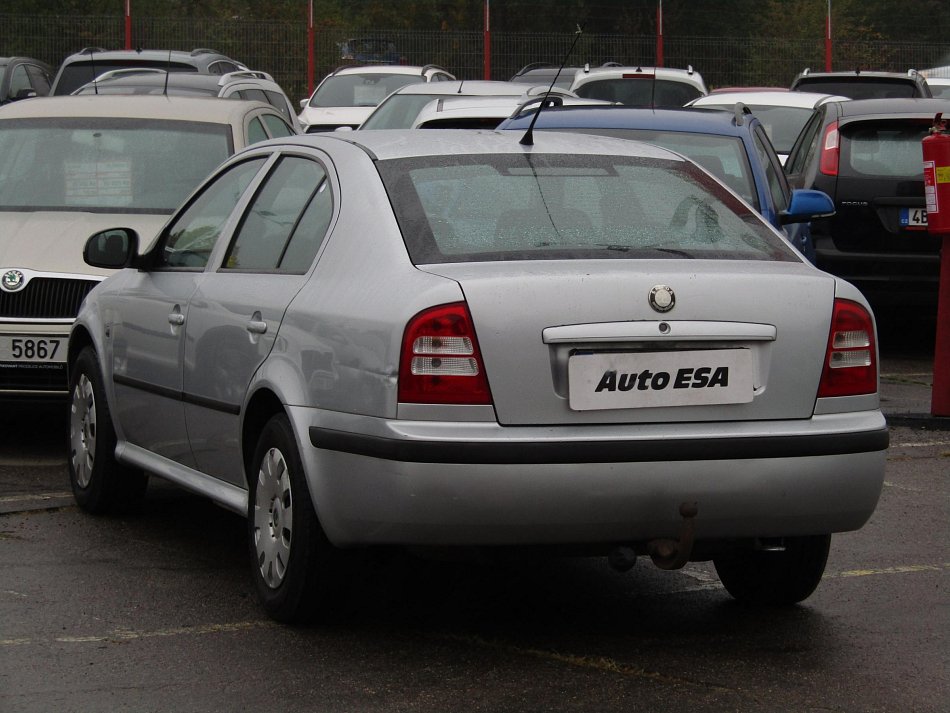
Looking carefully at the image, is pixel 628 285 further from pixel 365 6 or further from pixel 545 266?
pixel 365 6

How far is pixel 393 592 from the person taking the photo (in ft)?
18.7

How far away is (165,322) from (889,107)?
25.0 feet

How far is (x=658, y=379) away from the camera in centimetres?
470

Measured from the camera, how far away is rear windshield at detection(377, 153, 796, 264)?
500 centimetres

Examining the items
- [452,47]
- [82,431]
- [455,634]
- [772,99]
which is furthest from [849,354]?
[452,47]

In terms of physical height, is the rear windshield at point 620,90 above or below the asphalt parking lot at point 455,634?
above

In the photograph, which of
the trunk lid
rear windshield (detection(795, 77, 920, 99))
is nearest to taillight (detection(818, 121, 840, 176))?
the trunk lid

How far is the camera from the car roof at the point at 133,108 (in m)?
9.62

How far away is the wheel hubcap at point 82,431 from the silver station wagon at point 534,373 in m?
1.39

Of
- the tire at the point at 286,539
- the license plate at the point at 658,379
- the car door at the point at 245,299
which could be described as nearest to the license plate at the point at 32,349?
the car door at the point at 245,299

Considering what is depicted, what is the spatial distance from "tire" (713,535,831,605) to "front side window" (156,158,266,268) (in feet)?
6.90

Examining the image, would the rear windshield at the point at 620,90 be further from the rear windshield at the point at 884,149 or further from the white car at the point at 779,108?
the rear windshield at the point at 884,149

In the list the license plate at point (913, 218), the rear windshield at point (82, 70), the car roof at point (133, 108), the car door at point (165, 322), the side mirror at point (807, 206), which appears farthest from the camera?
the rear windshield at point (82, 70)

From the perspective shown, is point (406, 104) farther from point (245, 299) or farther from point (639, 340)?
point (639, 340)
